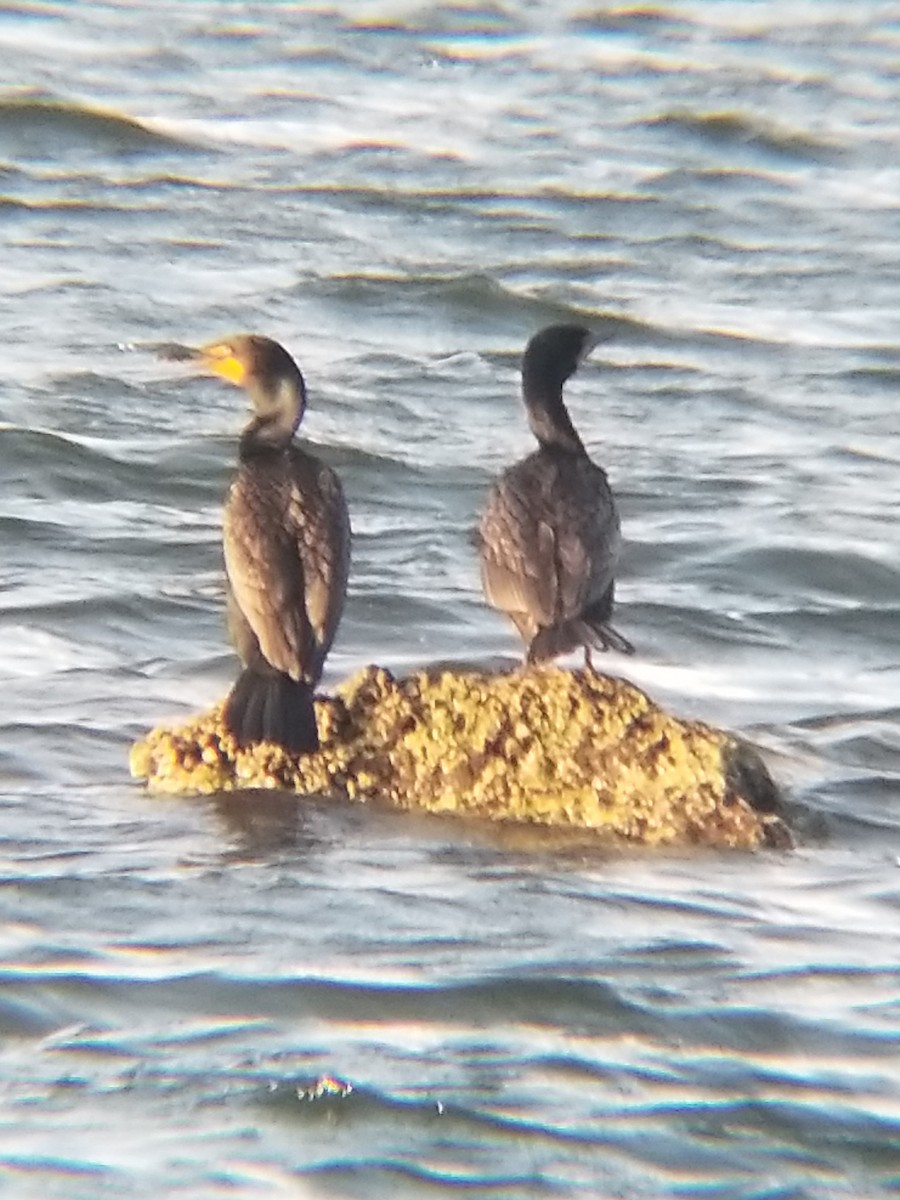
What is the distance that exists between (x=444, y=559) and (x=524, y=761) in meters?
3.78

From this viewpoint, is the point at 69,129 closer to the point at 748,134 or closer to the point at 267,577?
the point at 748,134

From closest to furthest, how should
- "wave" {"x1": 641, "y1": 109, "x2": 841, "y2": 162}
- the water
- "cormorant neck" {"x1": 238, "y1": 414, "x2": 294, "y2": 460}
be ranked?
the water, "cormorant neck" {"x1": 238, "y1": 414, "x2": 294, "y2": 460}, "wave" {"x1": 641, "y1": 109, "x2": 841, "y2": 162}

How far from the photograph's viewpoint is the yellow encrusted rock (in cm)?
761

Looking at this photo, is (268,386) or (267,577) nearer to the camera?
(267,577)

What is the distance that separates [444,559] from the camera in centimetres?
1148

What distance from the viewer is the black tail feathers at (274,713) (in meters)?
7.66

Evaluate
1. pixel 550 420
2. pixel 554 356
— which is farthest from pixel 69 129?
pixel 550 420

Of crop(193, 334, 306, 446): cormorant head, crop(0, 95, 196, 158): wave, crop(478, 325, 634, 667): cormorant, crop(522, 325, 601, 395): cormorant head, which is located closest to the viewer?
crop(478, 325, 634, 667): cormorant

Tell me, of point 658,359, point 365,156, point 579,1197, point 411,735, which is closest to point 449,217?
point 365,156

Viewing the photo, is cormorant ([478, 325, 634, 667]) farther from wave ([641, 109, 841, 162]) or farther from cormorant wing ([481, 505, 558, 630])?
wave ([641, 109, 841, 162])

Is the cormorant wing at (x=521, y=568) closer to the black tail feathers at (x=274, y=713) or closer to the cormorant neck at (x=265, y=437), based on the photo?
the cormorant neck at (x=265, y=437)

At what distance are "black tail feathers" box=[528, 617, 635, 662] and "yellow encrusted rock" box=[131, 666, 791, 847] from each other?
22cm

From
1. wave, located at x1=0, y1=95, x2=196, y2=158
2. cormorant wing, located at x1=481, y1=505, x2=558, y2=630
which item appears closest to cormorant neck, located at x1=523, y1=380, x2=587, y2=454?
cormorant wing, located at x1=481, y1=505, x2=558, y2=630

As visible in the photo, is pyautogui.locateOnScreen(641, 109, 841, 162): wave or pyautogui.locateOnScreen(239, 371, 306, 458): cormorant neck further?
pyautogui.locateOnScreen(641, 109, 841, 162): wave
